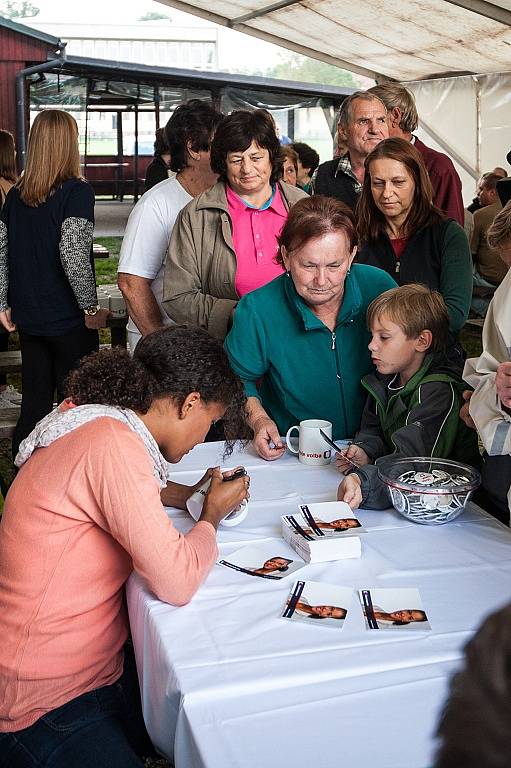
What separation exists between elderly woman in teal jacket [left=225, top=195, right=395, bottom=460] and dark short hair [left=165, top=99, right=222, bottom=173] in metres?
0.97

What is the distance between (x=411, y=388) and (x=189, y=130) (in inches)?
59.1

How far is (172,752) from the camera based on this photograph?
4.70 feet

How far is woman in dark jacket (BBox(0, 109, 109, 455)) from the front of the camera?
12.6ft

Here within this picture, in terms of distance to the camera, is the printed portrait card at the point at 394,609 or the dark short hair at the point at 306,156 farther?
the dark short hair at the point at 306,156

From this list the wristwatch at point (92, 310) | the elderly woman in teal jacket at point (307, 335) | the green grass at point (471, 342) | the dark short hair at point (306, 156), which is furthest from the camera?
the dark short hair at point (306, 156)

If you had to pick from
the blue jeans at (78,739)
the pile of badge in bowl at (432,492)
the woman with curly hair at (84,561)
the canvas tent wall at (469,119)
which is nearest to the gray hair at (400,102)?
the pile of badge in bowl at (432,492)

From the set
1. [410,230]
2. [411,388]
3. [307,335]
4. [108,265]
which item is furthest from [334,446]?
[108,265]

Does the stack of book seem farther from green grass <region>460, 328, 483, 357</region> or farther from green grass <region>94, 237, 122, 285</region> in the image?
green grass <region>94, 237, 122, 285</region>

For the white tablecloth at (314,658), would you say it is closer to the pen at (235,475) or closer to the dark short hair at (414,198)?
the pen at (235,475)

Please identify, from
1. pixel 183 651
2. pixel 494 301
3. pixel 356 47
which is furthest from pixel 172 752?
pixel 356 47

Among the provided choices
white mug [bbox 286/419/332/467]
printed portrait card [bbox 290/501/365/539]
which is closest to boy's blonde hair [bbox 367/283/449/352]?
white mug [bbox 286/419/332/467]

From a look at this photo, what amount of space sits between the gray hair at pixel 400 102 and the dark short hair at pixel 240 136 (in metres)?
1.00

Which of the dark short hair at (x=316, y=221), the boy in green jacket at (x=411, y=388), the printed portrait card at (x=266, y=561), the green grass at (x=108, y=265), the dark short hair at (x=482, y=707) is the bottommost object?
the green grass at (x=108, y=265)

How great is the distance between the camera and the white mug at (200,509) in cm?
193
